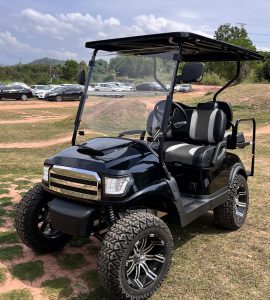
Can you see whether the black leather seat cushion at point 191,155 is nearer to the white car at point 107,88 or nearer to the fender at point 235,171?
the fender at point 235,171

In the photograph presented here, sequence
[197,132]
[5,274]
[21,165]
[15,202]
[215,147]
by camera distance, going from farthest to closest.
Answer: [21,165]
[15,202]
[197,132]
[215,147]
[5,274]

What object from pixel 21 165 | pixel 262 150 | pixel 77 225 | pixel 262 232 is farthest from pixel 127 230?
pixel 262 150

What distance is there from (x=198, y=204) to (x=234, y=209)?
2.66 ft

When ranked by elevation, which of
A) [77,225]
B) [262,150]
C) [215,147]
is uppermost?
[215,147]

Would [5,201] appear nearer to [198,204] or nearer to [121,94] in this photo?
[121,94]

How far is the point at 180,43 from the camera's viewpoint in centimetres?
386

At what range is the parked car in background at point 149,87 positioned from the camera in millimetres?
4098

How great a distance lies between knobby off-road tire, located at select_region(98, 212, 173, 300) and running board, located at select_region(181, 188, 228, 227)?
45cm

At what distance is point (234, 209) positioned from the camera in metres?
4.88

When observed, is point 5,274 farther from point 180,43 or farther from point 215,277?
point 180,43

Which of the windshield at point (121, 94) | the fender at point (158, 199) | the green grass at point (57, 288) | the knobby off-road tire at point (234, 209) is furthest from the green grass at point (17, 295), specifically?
the knobby off-road tire at point (234, 209)

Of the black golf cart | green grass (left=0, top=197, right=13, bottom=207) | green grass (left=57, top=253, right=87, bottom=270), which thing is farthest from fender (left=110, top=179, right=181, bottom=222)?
green grass (left=0, top=197, right=13, bottom=207)

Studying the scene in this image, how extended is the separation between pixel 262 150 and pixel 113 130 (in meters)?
7.19

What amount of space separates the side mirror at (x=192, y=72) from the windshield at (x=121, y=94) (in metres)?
0.35
